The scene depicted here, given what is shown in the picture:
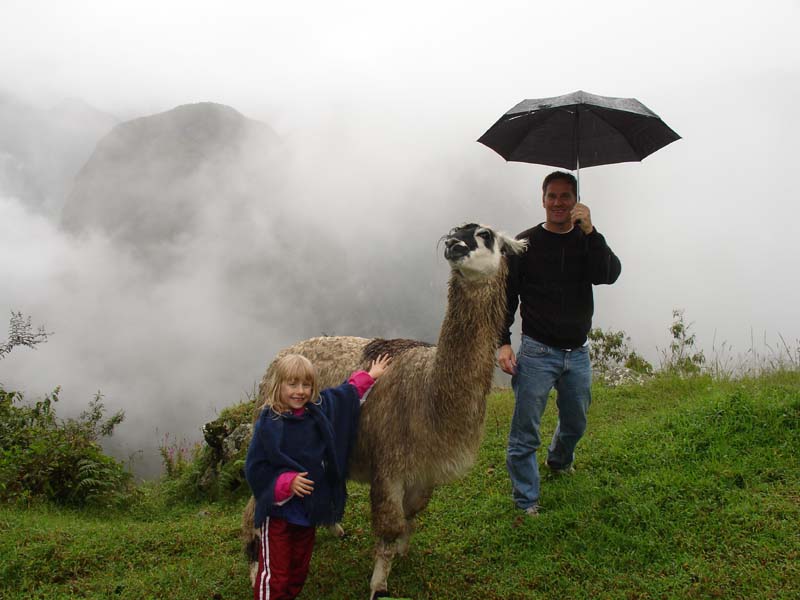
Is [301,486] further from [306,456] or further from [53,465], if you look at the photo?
[53,465]

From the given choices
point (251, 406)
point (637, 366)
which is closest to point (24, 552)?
point (251, 406)

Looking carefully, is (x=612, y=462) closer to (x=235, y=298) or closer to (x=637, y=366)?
(x=637, y=366)

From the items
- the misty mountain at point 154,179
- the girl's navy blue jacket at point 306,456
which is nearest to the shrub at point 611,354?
the girl's navy blue jacket at point 306,456

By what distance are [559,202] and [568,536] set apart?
256 centimetres

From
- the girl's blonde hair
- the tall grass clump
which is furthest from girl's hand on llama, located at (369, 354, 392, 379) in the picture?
the tall grass clump

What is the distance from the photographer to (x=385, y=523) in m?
3.60

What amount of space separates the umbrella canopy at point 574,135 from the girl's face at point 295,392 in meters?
2.49

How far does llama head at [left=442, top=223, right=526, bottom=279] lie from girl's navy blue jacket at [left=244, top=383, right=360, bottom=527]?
1.10m

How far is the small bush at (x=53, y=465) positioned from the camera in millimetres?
5883

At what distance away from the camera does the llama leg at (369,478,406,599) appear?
3600mm

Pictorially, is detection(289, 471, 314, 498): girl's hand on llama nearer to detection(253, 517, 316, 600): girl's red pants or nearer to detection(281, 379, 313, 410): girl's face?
detection(253, 517, 316, 600): girl's red pants

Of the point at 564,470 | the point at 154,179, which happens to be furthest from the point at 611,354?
the point at 154,179

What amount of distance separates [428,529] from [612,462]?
Result: 1.89 meters

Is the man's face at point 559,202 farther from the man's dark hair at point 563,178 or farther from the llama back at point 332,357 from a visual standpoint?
the llama back at point 332,357
